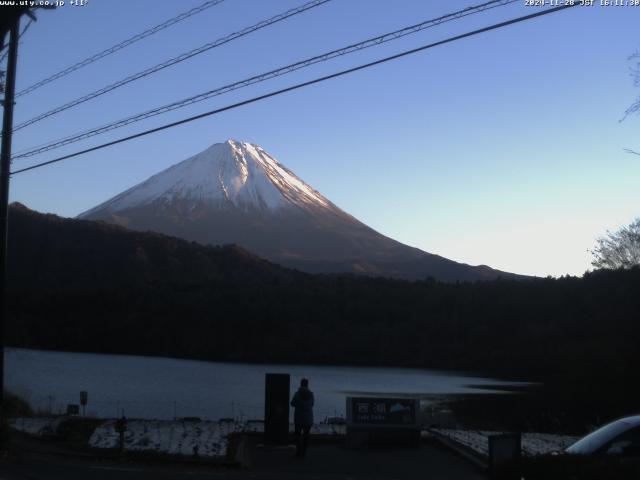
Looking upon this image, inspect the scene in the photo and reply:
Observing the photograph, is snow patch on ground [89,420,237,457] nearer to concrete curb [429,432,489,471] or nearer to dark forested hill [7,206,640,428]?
concrete curb [429,432,489,471]

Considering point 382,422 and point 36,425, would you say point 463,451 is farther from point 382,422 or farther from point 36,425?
point 36,425

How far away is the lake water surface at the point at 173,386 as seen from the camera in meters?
33.2

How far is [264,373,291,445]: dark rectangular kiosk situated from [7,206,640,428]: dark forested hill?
4327cm

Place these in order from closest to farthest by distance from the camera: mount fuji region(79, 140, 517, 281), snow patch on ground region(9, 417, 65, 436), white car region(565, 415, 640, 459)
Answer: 1. white car region(565, 415, 640, 459)
2. snow patch on ground region(9, 417, 65, 436)
3. mount fuji region(79, 140, 517, 281)

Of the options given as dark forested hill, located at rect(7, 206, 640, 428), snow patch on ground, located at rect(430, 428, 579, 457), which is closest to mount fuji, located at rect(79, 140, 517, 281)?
dark forested hill, located at rect(7, 206, 640, 428)

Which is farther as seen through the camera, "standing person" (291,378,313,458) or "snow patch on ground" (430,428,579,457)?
"snow patch on ground" (430,428,579,457)

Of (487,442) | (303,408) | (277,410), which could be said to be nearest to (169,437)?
(277,410)

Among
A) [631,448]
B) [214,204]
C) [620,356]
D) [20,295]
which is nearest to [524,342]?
[620,356]

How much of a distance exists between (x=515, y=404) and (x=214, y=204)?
129 meters

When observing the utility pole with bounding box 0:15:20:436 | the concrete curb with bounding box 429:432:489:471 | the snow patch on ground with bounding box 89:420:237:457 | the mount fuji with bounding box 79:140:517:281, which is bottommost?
the concrete curb with bounding box 429:432:489:471

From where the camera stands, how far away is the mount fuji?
150625mm

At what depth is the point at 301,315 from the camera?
87.1m

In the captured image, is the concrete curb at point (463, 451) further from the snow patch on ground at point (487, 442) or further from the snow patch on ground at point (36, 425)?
the snow patch on ground at point (36, 425)

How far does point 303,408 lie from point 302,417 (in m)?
0.22
